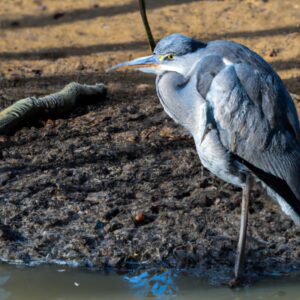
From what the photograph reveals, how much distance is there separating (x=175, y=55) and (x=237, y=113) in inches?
19.3

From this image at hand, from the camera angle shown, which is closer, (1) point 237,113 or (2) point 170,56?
(1) point 237,113

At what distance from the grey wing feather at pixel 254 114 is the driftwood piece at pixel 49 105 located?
2.13 m

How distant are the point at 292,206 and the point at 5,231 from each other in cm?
173

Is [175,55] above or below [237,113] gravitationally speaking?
above

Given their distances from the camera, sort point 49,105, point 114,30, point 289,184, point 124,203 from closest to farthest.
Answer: point 289,184 < point 124,203 < point 49,105 < point 114,30

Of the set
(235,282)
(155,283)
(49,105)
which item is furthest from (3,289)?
(49,105)

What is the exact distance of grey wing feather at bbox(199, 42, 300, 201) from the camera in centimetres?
455

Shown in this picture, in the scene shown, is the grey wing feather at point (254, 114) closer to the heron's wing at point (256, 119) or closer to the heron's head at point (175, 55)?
the heron's wing at point (256, 119)

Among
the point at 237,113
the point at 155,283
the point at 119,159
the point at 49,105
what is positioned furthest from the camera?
the point at 49,105

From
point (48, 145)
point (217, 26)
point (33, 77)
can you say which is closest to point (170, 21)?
point (217, 26)

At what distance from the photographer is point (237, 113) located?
180 inches

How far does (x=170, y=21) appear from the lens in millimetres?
8078

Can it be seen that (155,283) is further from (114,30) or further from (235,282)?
(114,30)

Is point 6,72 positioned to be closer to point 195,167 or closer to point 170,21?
point 170,21
